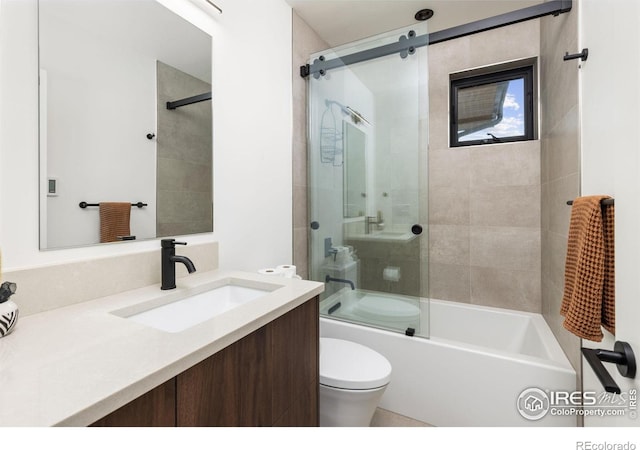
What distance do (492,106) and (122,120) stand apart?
2481 millimetres

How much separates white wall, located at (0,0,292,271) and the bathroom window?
4.53 ft

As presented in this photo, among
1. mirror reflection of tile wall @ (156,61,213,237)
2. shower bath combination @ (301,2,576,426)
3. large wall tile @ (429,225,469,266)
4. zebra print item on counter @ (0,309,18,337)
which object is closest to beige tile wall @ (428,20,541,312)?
large wall tile @ (429,225,469,266)

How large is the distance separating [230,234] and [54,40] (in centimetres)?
95

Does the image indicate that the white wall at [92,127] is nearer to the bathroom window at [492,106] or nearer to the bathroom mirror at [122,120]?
the bathroom mirror at [122,120]

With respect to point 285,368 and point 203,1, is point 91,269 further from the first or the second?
point 203,1

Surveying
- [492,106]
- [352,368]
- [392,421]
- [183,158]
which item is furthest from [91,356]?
[492,106]

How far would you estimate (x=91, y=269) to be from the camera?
0.99 meters

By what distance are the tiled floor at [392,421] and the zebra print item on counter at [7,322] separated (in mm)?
1623

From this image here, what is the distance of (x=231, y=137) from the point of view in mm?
1562

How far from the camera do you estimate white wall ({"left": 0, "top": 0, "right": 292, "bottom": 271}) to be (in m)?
0.84

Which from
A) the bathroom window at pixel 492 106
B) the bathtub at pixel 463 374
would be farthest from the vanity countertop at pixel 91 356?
the bathroom window at pixel 492 106

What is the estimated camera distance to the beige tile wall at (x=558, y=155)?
1.38m

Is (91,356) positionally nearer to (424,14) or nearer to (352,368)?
(352,368)

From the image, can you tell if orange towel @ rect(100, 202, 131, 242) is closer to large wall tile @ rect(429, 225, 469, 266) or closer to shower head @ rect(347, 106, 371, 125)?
shower head @ rect(347, 106, 371, 125)
